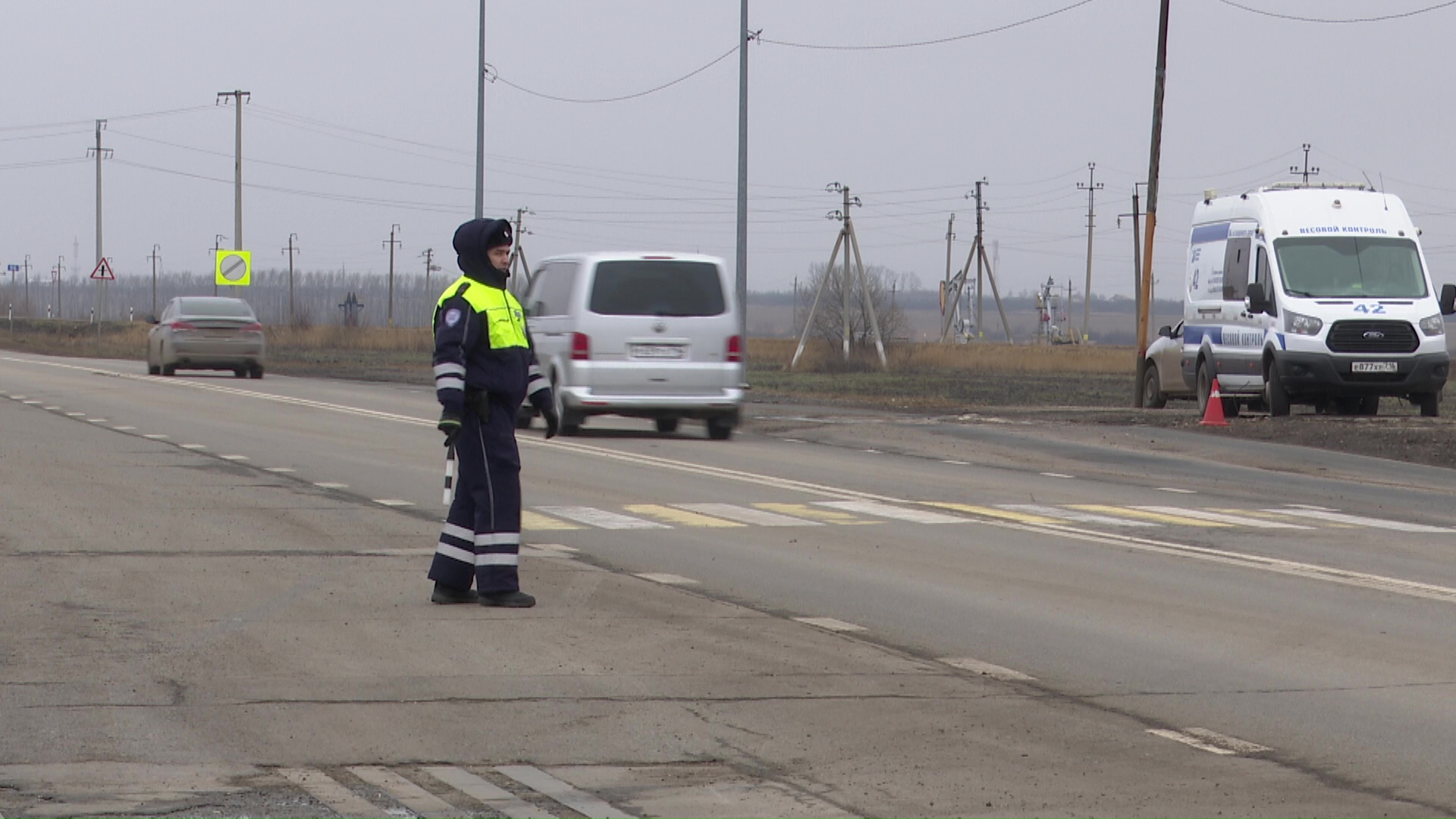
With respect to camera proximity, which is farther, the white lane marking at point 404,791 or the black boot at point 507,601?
the black boot at point 507,601

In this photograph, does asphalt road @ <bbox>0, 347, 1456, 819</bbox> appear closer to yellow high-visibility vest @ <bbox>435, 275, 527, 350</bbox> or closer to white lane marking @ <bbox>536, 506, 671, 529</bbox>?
white lane marking @ <bbox>536, 506, 671, 529</bbox>

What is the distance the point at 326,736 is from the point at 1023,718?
7.84 feet

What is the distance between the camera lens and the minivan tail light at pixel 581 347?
21297mm

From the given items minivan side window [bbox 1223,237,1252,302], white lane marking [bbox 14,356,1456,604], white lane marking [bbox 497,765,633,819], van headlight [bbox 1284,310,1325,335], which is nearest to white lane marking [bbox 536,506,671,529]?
white lane marking [bbox 14,356,1456,604]

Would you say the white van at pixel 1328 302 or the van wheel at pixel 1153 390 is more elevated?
the white van at pixel 1328 302

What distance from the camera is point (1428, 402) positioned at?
2716 centimetres

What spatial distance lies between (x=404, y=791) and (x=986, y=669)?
2971 mm

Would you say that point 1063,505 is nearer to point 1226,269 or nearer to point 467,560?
point 467,560

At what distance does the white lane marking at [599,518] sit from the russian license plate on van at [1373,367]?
14.8 metres

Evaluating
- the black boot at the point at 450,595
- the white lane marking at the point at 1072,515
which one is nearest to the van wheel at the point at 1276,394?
the white lane marking at the point at 1072,515

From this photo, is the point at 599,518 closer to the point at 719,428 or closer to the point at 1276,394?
the point at 719,428

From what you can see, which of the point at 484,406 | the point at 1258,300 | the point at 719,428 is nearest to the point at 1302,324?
the point at 1258,300

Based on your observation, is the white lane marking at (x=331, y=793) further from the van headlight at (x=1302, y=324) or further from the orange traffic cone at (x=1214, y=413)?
the van headlight at (x=1302, y=324)

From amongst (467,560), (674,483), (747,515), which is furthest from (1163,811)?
(674,483)
